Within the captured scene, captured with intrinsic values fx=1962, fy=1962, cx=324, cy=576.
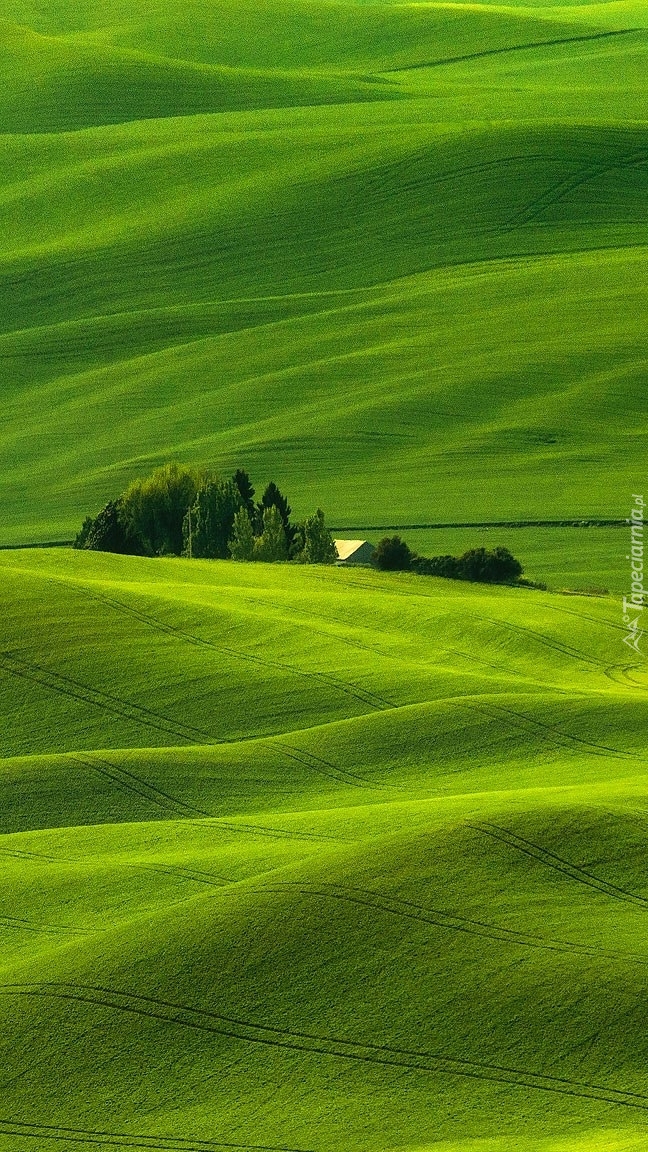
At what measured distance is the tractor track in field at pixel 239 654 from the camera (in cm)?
4191

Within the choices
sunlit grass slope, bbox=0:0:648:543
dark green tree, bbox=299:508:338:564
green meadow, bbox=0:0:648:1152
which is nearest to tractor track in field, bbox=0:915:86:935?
green meadow, bbox=0:0:648:1152

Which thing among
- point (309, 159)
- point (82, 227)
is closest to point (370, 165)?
point (309, 159)

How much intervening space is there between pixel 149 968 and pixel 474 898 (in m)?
4.46

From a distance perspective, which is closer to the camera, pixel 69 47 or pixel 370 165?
pixel 370 165

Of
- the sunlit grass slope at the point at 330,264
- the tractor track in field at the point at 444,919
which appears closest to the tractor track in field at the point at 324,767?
the tractor track in field at the point at 444,919

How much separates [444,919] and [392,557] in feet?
108

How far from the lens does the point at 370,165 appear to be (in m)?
108

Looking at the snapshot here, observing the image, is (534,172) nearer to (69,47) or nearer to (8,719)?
(69,47)

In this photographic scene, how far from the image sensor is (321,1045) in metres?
23.4

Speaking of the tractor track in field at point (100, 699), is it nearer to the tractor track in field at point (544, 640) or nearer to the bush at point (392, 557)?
the tractor track in field at point (544, 640)

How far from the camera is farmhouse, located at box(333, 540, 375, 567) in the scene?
201 feet

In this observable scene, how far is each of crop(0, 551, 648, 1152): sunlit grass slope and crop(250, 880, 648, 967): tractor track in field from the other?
0.15 ft

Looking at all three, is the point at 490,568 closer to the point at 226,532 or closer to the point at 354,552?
the point at 354,552

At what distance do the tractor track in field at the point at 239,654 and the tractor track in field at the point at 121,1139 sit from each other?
64.4 feet
